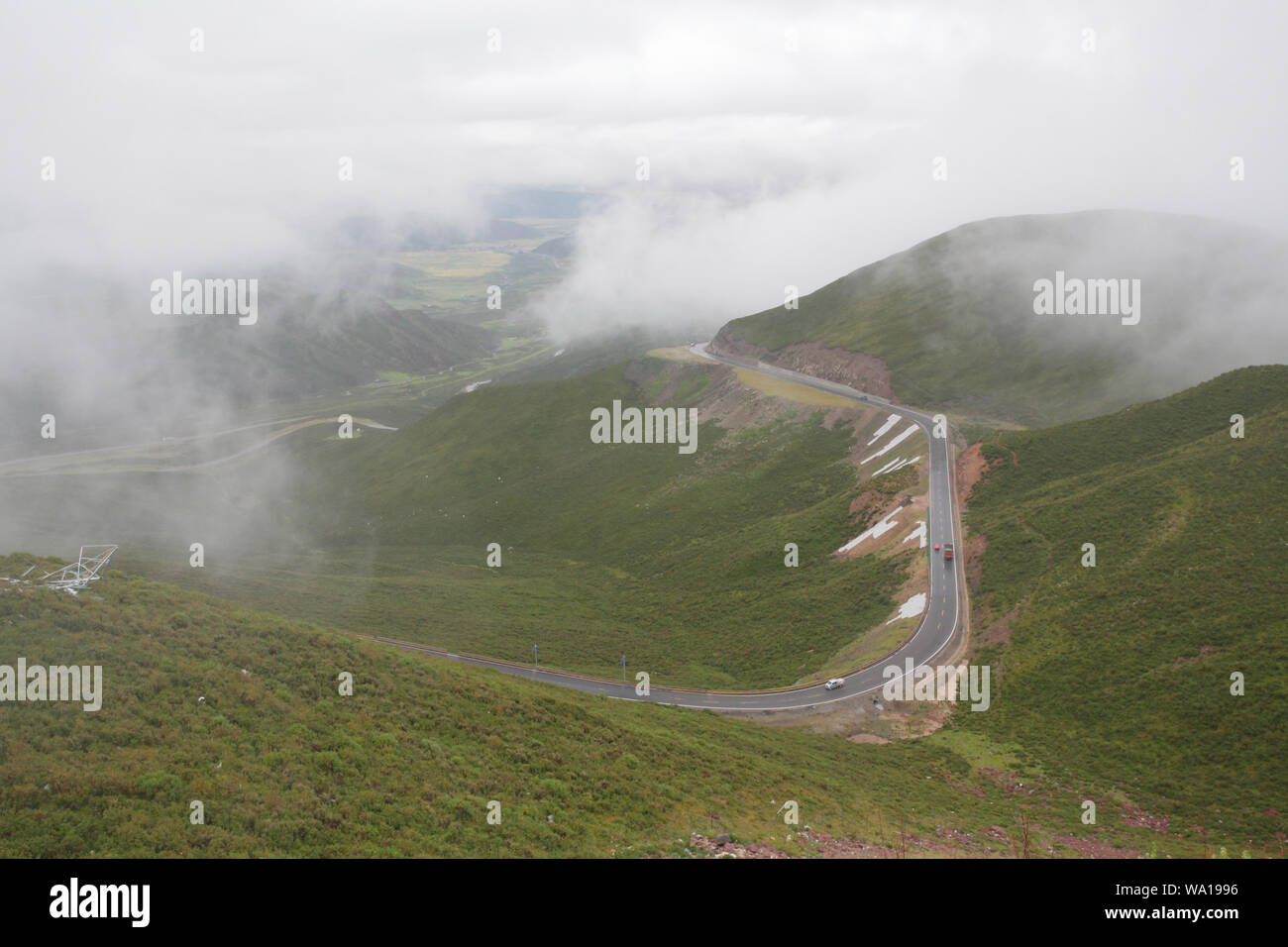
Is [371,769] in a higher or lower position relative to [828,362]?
lower

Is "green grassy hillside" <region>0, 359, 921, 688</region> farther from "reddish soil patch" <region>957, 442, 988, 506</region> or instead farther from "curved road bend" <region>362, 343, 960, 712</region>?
"reddish soil patch" <region>957, 442, 988, 506</region>

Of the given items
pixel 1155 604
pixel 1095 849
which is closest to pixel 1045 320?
pixel 1155 604

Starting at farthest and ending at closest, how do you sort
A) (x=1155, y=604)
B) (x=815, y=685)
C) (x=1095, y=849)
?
(x=815, y=685) < (x=1155, y=604) < (x=1095, y=849)

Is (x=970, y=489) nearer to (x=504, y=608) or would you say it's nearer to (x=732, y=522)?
(x=732, y=522)

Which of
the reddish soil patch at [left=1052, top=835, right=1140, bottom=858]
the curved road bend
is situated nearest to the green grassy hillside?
the curved road bend

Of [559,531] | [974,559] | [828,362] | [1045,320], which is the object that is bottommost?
[974,559]

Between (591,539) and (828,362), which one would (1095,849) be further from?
(828,362)
